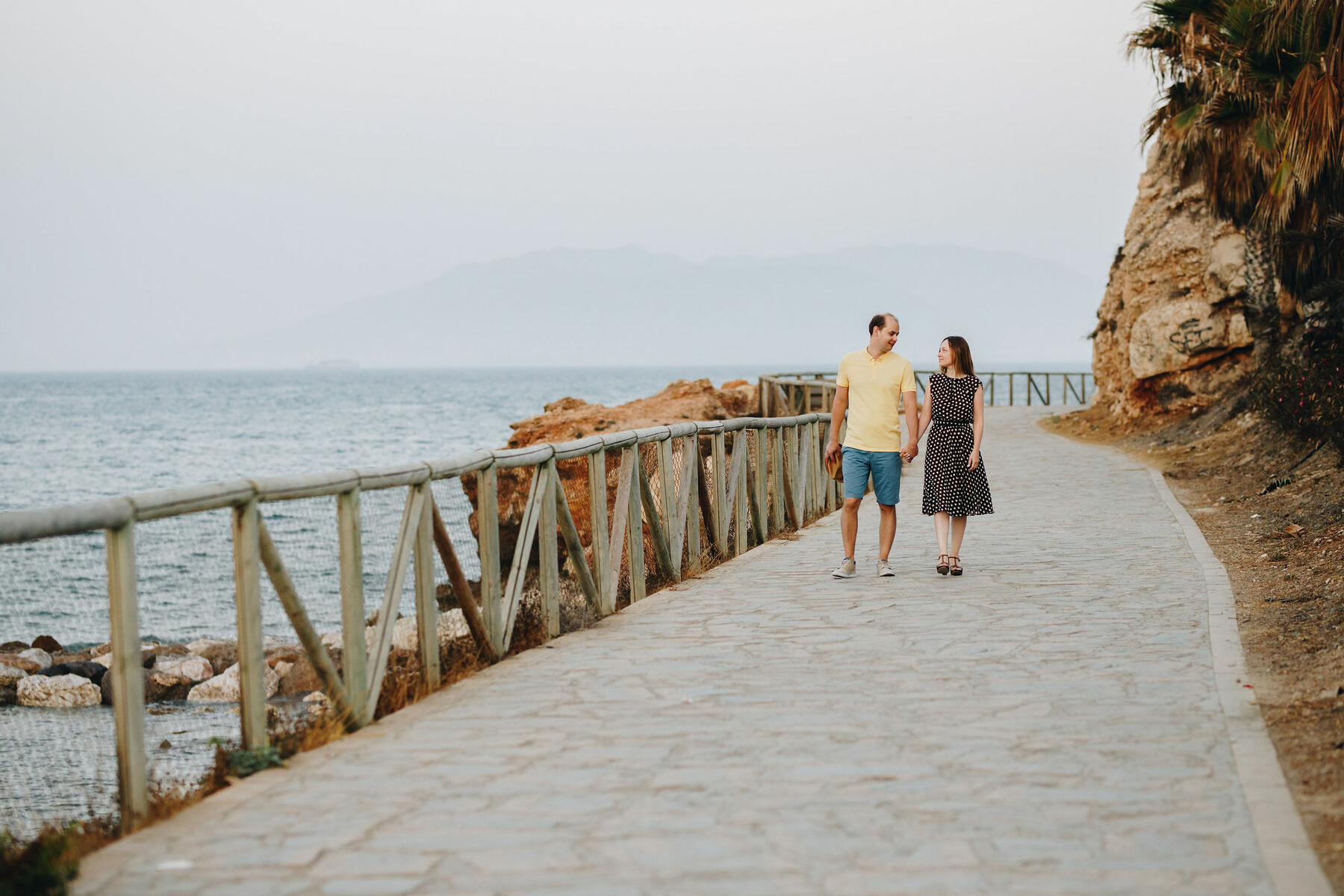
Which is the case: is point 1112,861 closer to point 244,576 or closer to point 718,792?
point 718,792

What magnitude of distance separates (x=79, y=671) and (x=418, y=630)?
11.3 meters

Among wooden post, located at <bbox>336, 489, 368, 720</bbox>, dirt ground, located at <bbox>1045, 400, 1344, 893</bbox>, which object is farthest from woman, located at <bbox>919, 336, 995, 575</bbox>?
wooden post, located at <bbox>336, 489, 368, 720</bbox>

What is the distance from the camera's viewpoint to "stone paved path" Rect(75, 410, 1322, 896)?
12.3ft

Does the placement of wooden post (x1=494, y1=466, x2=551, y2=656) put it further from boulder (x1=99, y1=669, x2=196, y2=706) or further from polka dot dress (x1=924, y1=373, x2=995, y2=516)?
boulder (x1=99, y1=669, x2=196, y2=706)

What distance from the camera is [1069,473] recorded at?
18.9m

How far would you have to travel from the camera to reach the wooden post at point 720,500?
10961 mm

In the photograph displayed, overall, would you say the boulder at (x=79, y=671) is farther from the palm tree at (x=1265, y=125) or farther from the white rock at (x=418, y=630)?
the palm tree at (x=1265, y=125)

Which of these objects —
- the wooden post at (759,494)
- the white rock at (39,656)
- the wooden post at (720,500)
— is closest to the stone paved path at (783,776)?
the wooden post at (720,500)

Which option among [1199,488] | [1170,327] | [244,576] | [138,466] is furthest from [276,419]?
[244,576]

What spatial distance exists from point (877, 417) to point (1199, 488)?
29.9ft

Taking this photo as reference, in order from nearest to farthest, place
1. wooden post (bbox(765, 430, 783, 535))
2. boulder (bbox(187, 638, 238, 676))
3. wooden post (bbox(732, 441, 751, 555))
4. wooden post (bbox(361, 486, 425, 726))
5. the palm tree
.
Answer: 1. wooden post (bbox(361, 486, 425, 726))
2. wooden post (bbox(732, 441, 751, 555))
3. the palm tree
4. wooden post (bbox(765, 430, 783, 535))
5. boulder (bbox(187, 638, 238, 676))

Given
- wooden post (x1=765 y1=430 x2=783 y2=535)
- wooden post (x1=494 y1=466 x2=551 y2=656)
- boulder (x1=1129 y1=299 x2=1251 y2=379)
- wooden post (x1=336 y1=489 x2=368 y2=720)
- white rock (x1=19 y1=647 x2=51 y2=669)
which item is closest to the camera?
wooden post (x1=336 y1=489 x2=368 y2=720)

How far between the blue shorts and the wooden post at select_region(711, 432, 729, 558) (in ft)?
5.52

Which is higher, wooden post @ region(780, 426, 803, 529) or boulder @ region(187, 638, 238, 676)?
wooden post @ region(780, 426, 803, 529)
